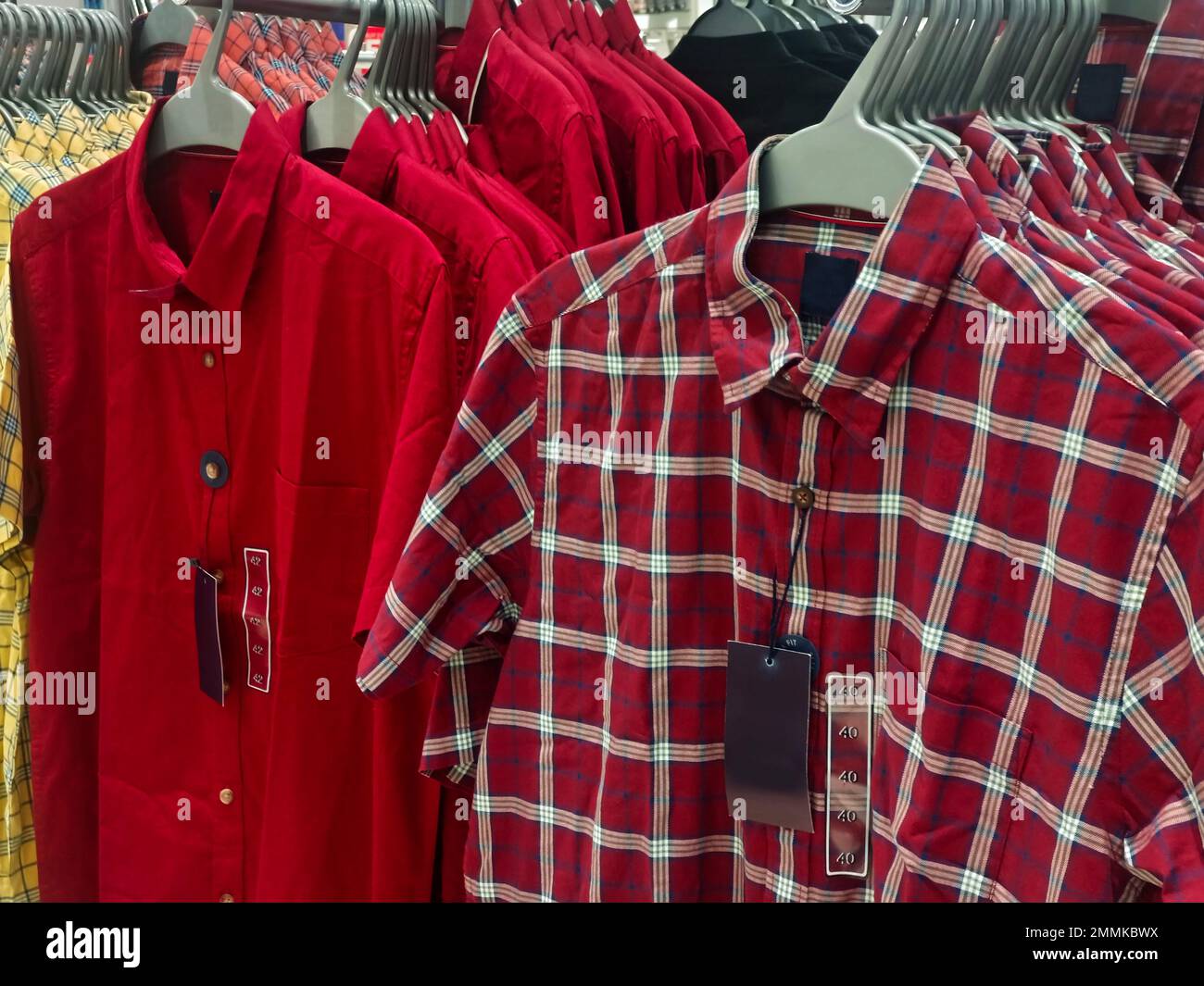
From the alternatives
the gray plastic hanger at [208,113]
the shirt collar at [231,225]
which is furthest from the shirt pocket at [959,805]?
the gray plastic hanger at [208,113]

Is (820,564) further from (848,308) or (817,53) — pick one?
(817,53)

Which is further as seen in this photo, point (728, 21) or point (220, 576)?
point (728, 21)

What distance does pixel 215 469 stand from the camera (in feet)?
4.49

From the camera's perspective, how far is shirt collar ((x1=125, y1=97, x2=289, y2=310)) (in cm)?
129

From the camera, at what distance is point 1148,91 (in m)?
1.23

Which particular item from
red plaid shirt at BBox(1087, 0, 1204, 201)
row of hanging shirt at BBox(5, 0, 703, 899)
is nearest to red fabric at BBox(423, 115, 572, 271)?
row of hanging shirt at BBox(5, 0, 703, 899)

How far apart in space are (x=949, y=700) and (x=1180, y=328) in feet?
1.15

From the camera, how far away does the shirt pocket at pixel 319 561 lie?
4.30 feet

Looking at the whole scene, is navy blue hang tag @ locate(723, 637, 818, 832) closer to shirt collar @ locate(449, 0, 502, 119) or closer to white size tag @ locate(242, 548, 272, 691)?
white size tag @ locate(242, 548, 272, 691)
